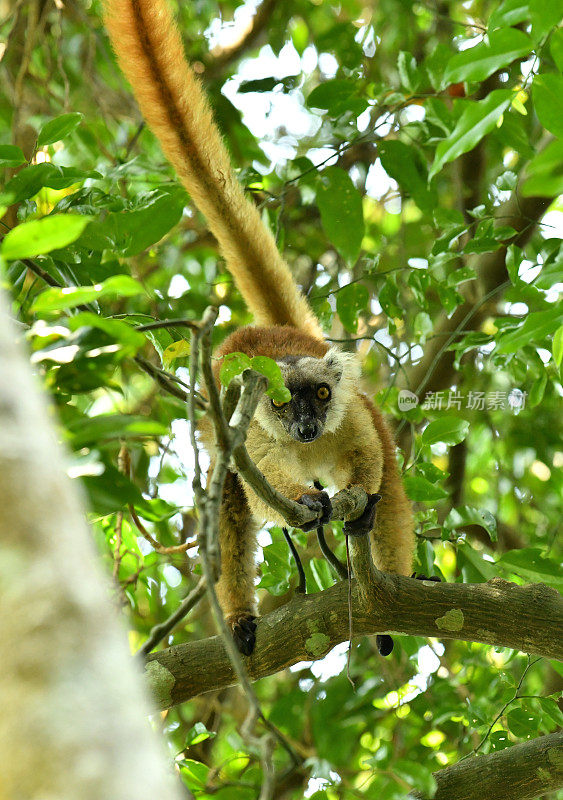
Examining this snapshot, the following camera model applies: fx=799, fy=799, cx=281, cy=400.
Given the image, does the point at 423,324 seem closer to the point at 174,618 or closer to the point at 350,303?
the point at 350,303

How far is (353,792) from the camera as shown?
7.14 feet

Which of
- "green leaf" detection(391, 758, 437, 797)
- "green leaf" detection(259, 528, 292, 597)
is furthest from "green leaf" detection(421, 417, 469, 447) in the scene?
"green leaf" detection(391, 758, 437, 797)

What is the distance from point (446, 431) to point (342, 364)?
695 millimetres

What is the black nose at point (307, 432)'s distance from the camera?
9.82 ft

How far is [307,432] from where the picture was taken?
299cm

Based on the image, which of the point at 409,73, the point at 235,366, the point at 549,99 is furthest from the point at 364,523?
the point at 409,73

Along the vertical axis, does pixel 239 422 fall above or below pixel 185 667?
above

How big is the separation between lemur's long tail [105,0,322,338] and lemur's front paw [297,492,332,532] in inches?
52.3

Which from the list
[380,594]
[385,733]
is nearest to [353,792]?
[380,594]

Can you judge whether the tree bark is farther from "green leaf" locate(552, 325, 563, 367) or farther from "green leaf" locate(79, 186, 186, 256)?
"green leaf" locate(79, 186, 186, 256)

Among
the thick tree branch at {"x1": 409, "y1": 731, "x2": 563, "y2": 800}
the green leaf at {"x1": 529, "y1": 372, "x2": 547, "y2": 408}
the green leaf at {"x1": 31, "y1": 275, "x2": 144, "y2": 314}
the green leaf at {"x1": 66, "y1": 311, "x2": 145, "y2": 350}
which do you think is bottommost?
the thick tree branch at {"x1": 409, "y1": 731, "x2": 563, "y2": 800}

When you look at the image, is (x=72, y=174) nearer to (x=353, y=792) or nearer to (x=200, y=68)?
(x=353, y=792)

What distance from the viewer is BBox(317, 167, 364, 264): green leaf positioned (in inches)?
131

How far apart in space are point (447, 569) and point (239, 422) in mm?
3346
